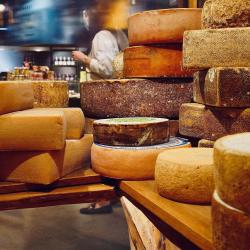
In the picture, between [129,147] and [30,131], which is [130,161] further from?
[30,131]

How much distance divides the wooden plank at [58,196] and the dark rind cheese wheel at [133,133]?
19cm

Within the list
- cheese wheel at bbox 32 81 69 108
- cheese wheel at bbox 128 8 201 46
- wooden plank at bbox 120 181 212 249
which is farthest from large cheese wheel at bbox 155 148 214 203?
cheese wheel at bbox 32 81 69 108

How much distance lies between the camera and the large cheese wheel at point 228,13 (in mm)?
1466

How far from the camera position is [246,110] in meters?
1.47

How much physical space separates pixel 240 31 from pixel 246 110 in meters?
0.28

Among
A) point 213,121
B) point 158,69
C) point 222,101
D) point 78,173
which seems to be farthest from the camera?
point 158,69

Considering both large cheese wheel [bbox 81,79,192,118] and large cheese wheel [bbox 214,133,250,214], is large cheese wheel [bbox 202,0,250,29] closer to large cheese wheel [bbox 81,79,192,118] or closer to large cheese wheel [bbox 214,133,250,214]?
large cheese wheel [bbox 81,79,192,118]

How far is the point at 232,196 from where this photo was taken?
0.80 m

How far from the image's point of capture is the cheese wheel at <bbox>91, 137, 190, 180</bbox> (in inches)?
60.6

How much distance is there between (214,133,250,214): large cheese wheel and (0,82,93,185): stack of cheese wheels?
2.75 ft

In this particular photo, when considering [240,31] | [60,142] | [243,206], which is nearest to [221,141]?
[243,206]

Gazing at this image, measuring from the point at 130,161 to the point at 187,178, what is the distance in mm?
357

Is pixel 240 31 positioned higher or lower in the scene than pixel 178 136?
higher

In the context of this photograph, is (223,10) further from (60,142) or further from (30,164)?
(30,164)
